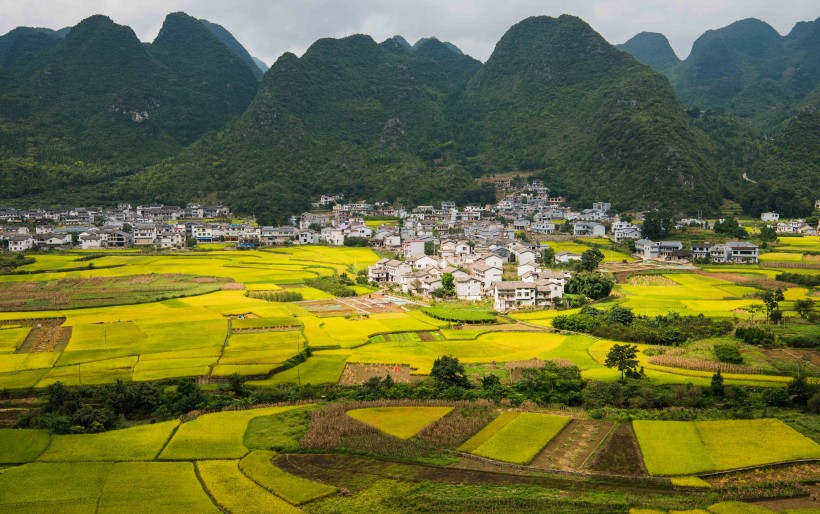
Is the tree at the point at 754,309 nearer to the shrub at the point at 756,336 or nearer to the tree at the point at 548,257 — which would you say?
the shrub at the point at 756,336

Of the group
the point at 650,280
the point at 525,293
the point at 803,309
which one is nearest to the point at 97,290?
the point at 525,293

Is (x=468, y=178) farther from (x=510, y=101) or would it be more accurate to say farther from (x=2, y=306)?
(x=2, y=306)

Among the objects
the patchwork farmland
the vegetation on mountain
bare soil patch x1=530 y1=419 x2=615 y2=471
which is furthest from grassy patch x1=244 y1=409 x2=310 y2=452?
the vegetation on mountain

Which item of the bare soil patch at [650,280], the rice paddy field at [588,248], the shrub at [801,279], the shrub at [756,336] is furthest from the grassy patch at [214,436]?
the rice paddy field at [588,248]

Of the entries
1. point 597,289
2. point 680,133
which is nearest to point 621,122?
point 680,133

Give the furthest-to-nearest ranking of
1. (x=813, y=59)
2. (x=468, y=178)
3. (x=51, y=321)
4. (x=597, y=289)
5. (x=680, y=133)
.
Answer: (x=813, y=59) → (x=468, y=178) → (x=680, y=133) → (x=597, y=289) → (x=51, y=321)

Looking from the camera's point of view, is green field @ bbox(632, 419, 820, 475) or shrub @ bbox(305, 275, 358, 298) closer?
green field @ bbox(632, 419, 820, 475)

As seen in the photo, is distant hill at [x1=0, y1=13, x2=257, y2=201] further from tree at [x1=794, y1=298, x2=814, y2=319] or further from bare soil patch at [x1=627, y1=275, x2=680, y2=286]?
tree at [x1=794, y1=298, x2=814, y2=319]
